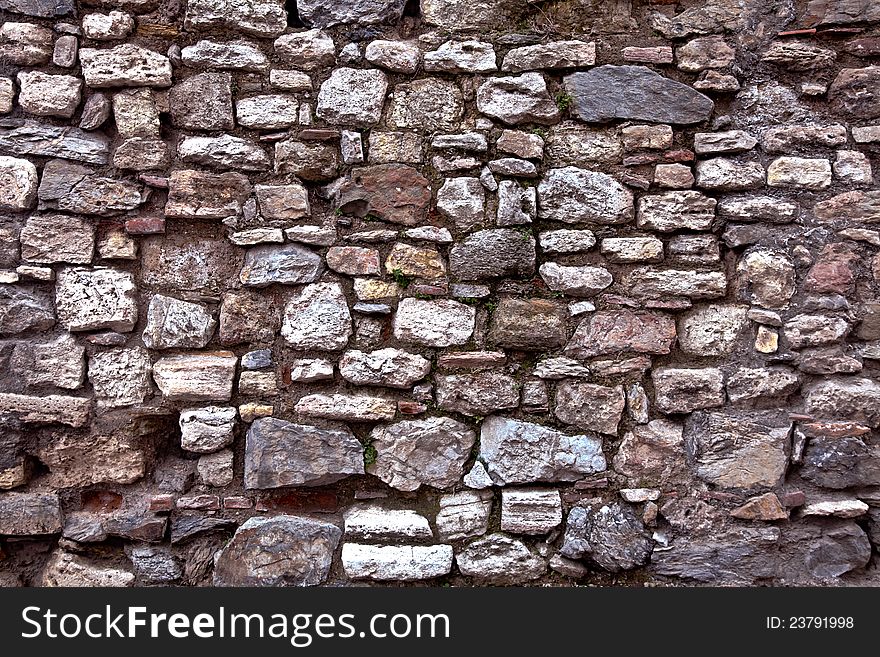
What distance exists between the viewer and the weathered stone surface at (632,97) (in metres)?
2.42

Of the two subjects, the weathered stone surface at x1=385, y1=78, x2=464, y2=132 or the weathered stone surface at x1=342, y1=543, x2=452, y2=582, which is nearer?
the weathered stone surface at x1=342, y1=543, x2=452, y2=582

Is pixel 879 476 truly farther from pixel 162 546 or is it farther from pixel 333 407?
pixel 162 546

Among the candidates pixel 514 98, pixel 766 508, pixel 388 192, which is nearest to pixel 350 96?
pixel 388 192

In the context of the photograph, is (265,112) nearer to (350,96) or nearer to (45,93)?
(350,96)

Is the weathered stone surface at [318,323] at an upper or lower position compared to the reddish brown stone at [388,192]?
lower

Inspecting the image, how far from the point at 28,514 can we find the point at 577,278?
2.20m

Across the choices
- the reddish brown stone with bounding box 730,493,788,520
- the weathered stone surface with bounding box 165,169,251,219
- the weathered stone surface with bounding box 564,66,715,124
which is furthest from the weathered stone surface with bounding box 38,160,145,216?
the reddish brown stone with bounding box 730,493,788,520

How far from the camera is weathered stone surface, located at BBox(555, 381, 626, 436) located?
2.39 meters

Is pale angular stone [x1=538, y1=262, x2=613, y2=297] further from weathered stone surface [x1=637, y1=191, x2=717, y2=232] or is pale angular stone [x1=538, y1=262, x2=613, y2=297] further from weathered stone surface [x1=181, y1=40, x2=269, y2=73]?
weathered stone surface [x1=181, y1=40, x2=269, y2=73]

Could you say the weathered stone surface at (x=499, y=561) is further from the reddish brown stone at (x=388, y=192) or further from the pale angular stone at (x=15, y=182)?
the pale angular stone at (x=15, y=182)

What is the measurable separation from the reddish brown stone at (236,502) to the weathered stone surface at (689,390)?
5.19 feet

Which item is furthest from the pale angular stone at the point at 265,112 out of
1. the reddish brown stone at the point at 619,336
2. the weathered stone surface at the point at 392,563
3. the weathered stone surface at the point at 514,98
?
the weathered stone surface at the point at 392,563

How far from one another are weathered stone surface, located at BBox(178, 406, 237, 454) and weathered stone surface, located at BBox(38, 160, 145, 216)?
0.81 metres

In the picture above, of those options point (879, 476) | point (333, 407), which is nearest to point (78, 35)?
point (333, 407)
